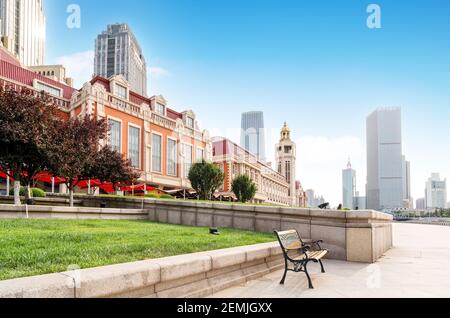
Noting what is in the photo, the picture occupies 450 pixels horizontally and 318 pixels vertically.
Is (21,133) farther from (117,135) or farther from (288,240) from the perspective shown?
(117,135)

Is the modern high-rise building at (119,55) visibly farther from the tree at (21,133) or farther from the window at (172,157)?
the tree at (21,133)

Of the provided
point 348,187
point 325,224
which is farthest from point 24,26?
point 348,187

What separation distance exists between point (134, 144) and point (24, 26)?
9625cm

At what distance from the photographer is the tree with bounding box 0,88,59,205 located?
13656 mm

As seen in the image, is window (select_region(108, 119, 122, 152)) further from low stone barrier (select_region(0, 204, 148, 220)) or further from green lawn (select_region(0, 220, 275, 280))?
green lawn (select_region(0, 220, 275, 280))

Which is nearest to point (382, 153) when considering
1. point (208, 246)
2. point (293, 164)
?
point (293, 164)

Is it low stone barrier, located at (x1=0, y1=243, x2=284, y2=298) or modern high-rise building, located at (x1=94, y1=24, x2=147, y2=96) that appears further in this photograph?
modern high-rise building, located at (x1=94, y1=24, x2=147, y2=96)

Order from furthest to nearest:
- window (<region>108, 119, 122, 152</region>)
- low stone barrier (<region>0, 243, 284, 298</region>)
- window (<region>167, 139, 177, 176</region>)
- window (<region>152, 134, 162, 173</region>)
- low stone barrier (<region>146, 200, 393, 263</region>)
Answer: window (<region>167, 139, 177, 176</region>) < window (<region>152, 134, 162, 173</region>) < window (<region>108, 119, 122, 152</region>) < low stone barrier (<region>146, 200, 393, 263</region>) < low stone barrier (<region>0, 243, 284, 298</region>)

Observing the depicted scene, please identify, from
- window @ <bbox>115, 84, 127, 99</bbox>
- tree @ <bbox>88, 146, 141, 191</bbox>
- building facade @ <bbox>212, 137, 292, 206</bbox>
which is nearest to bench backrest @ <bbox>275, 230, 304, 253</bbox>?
tree @ <bbox>88, 146, 141, 191</bbox>

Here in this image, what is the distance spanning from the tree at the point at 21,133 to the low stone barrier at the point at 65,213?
2739 mm

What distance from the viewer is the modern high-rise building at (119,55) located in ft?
397

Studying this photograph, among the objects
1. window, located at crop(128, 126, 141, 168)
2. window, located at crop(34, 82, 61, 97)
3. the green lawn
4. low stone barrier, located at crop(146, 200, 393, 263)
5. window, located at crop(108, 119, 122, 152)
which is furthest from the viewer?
window, located at crop(128, 126, 141, 168)

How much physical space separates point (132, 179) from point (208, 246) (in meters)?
15.2

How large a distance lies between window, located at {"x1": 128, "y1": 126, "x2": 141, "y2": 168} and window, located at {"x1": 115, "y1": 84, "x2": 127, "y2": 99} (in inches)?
152
